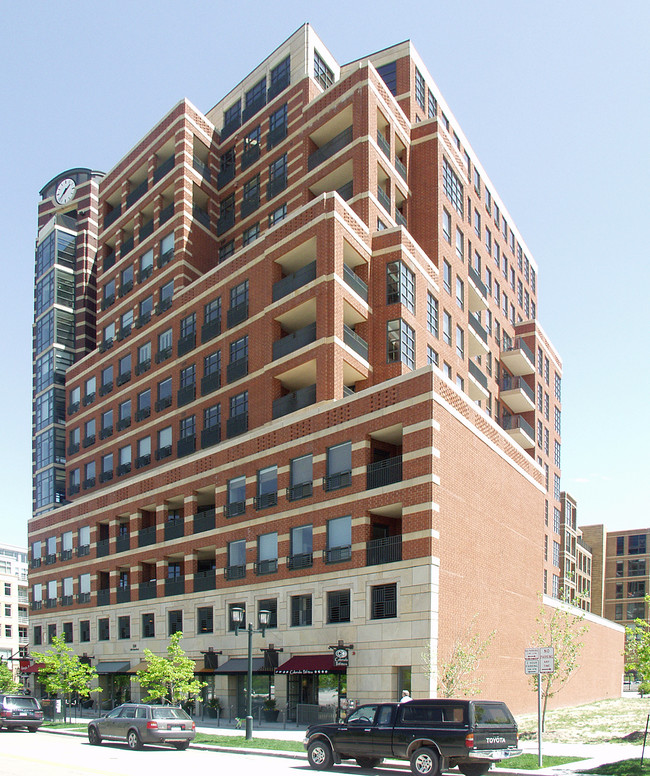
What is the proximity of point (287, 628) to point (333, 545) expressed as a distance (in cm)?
474

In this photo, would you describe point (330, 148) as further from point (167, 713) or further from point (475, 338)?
point (167, 713)

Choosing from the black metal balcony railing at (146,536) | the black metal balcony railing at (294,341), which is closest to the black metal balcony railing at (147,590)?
the black metal balcony railing at (146,536)

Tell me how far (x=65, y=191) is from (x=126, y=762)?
6726 centimetres

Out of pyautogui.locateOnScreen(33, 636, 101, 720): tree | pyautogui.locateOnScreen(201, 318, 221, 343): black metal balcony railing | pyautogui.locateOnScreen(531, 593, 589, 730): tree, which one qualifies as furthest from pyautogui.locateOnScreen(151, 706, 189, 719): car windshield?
pyautogui.locateOnScreen(201, 318, 221, 343): black metal balcony railing

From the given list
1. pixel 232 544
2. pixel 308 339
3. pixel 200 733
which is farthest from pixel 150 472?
pixel 200 733

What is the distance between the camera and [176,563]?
49.2 metres

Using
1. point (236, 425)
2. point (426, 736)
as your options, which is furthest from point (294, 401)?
point (426, 736)

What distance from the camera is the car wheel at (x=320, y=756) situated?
21.0 m

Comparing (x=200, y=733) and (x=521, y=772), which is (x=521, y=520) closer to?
(x=200, y=733)

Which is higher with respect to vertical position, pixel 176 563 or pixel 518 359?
pixel 518 359

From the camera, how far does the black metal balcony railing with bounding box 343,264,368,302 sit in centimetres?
4091

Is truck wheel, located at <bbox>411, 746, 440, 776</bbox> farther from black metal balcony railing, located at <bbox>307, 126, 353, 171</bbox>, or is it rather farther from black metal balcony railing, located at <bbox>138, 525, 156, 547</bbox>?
black metal balcony railing, located at <bbox>307, 126, 353, 171</bbox>

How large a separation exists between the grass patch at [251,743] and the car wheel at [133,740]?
7.36 feet

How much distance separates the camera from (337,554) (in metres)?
35.6
